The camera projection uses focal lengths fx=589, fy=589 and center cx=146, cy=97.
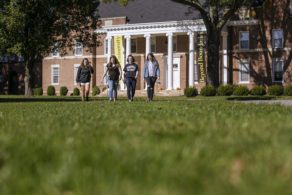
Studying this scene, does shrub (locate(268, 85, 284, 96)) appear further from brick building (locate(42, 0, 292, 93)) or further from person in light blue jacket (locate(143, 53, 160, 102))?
person in light blue jacket (locate(143, 53, 160, 102))

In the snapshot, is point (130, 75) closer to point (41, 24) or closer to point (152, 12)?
point (41, 24)

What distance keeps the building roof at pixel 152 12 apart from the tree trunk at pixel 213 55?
410 inches

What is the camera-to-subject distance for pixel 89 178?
13.4 feet

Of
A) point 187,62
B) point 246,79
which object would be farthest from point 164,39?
point 246,79

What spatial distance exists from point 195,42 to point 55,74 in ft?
56.0

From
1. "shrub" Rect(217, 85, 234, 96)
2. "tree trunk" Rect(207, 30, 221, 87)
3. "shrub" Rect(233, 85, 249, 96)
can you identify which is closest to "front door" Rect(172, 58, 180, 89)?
"shrub" Rect(233, 85, 249, 96)

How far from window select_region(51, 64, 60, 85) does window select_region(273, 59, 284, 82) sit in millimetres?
22812

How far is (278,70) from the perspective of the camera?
47.7 m

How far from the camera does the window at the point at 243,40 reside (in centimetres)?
4919

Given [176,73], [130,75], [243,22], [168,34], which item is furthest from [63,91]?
[130,75]

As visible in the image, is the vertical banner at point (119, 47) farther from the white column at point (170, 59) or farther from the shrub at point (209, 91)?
the shrub at point (209, 91)

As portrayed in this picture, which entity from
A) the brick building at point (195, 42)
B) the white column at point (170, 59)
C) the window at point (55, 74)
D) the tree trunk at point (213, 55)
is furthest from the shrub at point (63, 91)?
the tree trunk at point (213, 55)

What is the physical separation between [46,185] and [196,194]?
3.51 feet

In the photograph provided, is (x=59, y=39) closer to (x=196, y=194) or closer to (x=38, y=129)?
(x=38, y=129)
